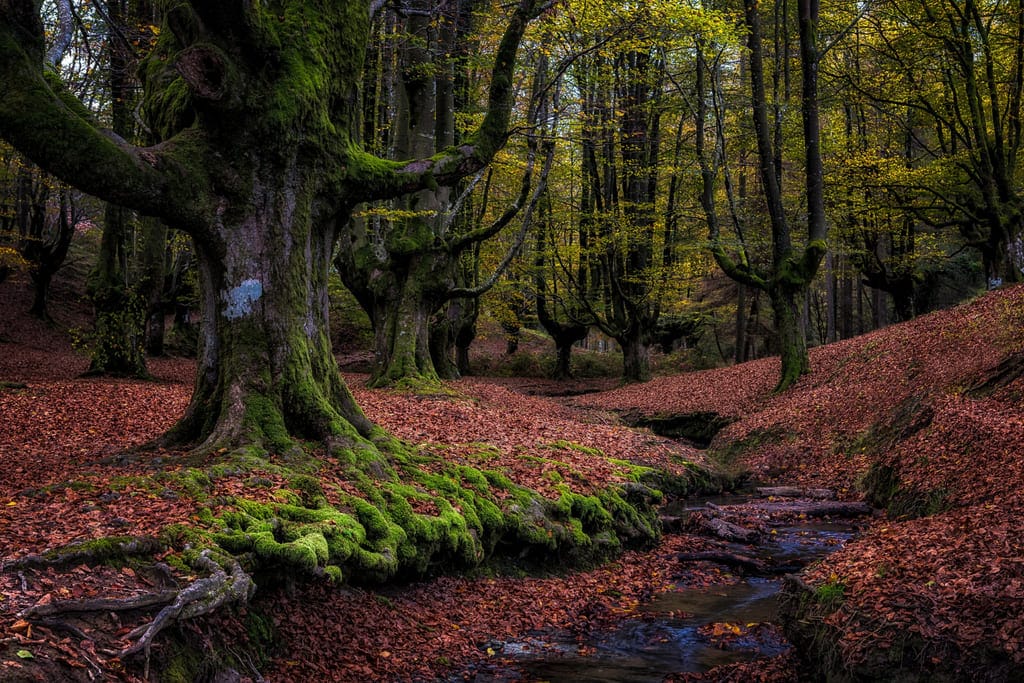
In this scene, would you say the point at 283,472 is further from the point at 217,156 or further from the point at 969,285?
the point at 969,285

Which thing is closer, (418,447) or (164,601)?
(164,601)

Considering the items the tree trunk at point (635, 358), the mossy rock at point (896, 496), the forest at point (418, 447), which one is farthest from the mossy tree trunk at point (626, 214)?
the mossy rock at point (896, 496)

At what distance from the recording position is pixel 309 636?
5.88 meters

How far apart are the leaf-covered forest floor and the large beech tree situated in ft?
3.94

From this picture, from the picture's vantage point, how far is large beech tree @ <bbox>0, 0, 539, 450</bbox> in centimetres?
718

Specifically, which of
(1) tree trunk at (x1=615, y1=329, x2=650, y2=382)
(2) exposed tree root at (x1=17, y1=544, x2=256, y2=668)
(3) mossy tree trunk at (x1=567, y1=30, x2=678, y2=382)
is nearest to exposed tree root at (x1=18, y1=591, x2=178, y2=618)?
(2) exposed tree root at (x1=17, y1=544, x2=256, y2=668)

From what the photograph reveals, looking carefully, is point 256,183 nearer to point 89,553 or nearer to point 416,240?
point 89,553

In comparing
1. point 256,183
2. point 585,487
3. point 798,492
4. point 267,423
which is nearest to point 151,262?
point 256,183

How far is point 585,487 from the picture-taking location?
1023 cm

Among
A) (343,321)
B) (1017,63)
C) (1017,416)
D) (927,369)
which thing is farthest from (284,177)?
(343,321)

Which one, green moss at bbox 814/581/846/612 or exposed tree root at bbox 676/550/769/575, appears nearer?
green moss at bbox 814/581/846/612

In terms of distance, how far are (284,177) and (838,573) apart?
6.83 meters

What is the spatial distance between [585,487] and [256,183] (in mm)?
5807

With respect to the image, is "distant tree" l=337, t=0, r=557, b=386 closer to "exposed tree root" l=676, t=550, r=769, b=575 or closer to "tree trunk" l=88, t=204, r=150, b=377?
"tree trunk" l=88, t=204, r=150, b=377
